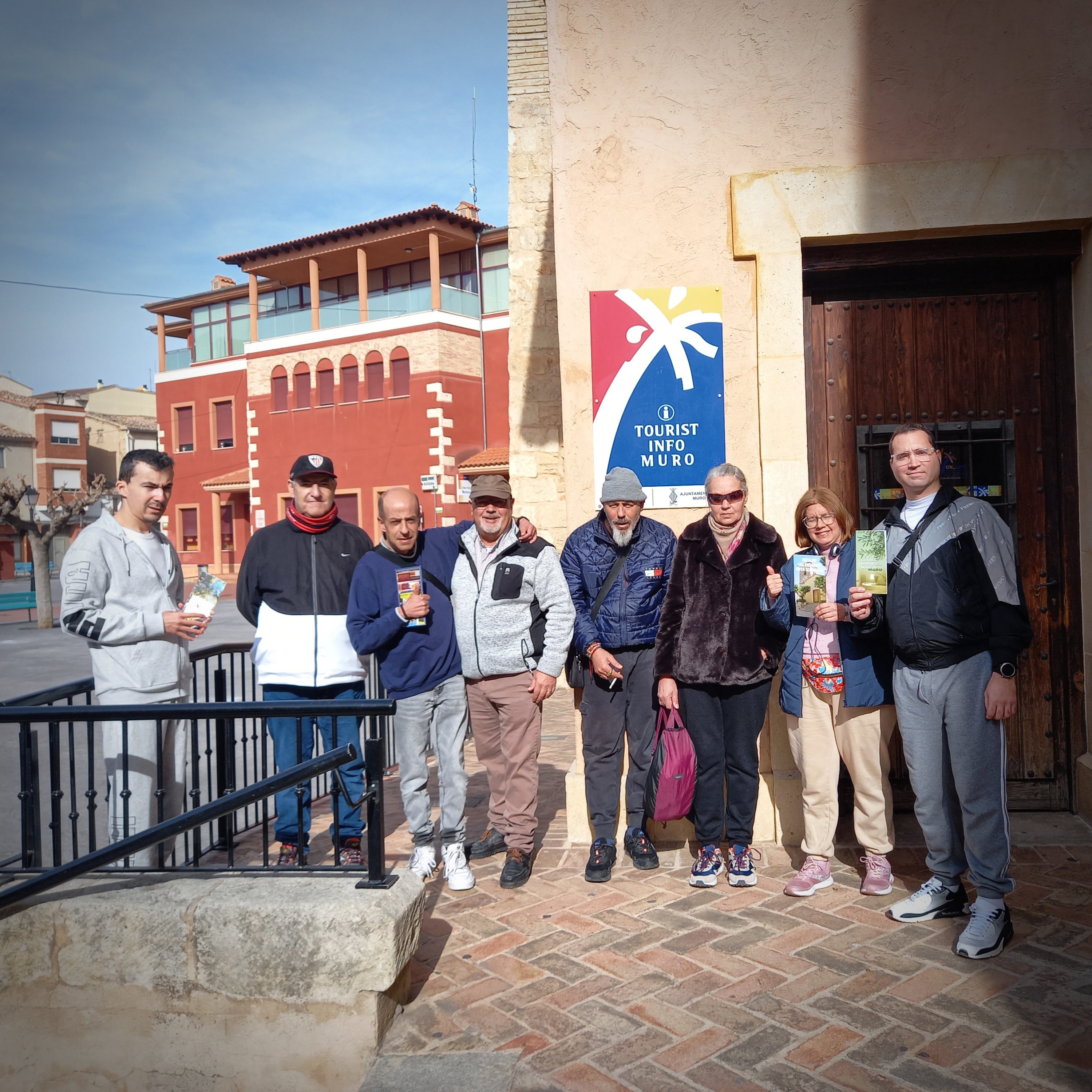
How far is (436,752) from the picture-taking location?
476cm

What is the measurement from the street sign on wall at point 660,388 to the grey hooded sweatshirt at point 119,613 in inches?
95.3

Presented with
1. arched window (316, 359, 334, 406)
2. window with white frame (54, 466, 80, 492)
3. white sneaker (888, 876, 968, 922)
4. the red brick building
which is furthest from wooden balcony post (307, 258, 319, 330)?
white sneaker (888, 876, 968, 922)

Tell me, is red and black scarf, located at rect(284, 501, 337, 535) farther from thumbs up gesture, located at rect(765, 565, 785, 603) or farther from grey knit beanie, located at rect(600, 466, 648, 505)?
thumbs up gesture, located at rect(765, 565, 785, 603)

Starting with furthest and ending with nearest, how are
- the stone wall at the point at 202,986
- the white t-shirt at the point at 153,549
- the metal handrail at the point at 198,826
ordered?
the white t-shirt at the point at 153,549
the stone wall at the point at 202,986
the metal handrail at the point at 198,826

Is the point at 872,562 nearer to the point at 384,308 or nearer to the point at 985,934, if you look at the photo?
the point at 985,934

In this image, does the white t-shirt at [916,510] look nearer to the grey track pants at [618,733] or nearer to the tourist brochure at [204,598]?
the grey track pants at [618,733]

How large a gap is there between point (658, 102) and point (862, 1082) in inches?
187

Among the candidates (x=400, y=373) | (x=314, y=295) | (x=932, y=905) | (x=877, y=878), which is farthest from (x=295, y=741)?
(x=314, y=295)

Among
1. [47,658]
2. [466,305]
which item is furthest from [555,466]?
[466,305]

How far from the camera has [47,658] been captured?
1611cm

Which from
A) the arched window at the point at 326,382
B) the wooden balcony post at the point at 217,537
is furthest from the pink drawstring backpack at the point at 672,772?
the wooden balcony post at the point at 217,537

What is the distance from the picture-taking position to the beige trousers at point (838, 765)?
429cm

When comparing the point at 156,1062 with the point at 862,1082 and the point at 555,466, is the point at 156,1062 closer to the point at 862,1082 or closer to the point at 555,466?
the point at 862,1082

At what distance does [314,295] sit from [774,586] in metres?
32.3
